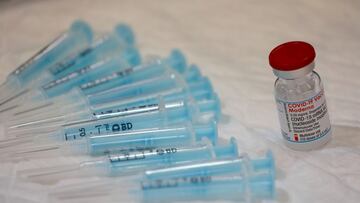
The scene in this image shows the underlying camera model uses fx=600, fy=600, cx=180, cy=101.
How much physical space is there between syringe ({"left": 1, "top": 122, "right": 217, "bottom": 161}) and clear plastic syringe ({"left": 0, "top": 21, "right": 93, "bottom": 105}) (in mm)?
205

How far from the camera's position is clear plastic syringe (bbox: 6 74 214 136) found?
1167 mm

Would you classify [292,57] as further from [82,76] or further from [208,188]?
[82,76]

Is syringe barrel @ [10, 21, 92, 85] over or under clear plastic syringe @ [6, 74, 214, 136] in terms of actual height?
over

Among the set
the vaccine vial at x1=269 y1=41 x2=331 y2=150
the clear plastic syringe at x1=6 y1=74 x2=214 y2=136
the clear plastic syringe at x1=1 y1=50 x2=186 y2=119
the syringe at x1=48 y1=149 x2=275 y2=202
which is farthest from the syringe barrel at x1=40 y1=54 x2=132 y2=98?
the vaccine vial at x1=269 y1=41 x2=331 y2=150

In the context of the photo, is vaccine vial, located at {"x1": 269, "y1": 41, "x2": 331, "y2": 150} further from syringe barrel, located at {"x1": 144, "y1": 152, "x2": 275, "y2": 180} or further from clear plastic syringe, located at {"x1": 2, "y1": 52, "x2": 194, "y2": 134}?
clear plastic syringe, located at {"x1": 2, "y1": 52, "x2": 194, "y2": 134}

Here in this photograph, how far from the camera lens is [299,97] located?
3.46 feet

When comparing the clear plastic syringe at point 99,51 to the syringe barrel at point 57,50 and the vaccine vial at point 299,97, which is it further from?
the vaccine vial at point 299,97

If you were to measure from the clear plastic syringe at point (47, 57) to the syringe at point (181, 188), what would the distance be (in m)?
0.37

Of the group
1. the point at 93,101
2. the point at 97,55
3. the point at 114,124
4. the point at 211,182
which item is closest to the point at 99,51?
the point at 97,55

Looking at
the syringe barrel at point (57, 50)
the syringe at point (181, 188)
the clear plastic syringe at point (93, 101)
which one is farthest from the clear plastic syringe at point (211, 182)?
the syringe barrel at point (57, 50)

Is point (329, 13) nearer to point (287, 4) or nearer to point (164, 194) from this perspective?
point (287, 4)

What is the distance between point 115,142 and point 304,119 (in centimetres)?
35

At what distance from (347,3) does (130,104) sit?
26.8 inches

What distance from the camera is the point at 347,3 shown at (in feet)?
5.11
